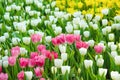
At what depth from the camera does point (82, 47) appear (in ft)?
12.6

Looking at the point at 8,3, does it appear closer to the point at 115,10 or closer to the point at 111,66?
the point at 115,10

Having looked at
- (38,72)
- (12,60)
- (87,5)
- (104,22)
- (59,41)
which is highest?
(87,5)

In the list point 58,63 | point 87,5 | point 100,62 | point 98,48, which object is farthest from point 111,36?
point 87,5

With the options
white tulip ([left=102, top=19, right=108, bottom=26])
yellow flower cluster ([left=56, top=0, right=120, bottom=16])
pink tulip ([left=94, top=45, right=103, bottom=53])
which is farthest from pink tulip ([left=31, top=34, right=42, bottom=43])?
yellow flower cluster ([left=56, top=0, right=120, bottom=16])

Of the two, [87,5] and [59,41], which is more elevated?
[87,5]

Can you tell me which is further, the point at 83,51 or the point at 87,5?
the point at 87,5

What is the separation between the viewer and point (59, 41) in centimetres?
396

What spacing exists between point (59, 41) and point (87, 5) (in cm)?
204

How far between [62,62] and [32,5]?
278 centimetres

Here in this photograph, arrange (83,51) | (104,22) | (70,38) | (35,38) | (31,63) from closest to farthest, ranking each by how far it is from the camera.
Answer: (31,63)
(83,51)
(70,38)
(35,38)
(104,22)

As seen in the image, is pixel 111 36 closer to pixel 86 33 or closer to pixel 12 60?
pixel 86 33

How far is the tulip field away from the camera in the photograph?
3.51m

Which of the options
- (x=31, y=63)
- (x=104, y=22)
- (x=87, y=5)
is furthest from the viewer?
(x=87, y=5)

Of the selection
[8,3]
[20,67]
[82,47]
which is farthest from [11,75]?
[8,3]
